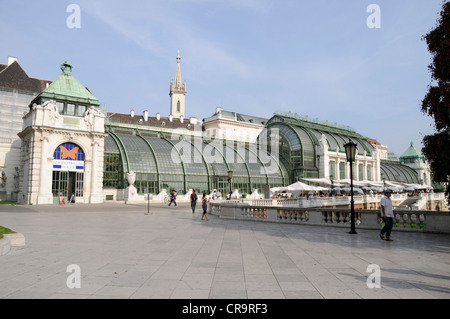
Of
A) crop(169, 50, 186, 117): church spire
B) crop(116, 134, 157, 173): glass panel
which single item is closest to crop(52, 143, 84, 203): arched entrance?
crop(116, 134, 157, 173): glass panel

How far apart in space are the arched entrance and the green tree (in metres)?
37.9

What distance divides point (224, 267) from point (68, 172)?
38.8 metres

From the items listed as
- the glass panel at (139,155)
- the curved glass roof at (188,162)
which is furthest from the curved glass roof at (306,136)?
the glass panel at (139,155)

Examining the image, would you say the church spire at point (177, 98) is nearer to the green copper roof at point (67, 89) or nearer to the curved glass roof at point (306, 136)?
the curved glass roof at point (306, 136)

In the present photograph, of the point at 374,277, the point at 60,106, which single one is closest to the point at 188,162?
the point at 60,106

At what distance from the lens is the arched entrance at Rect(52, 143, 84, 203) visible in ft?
131

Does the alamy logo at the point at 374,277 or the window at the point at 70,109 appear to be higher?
the window at the point at 70,109

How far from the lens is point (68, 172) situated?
41281 millimetres

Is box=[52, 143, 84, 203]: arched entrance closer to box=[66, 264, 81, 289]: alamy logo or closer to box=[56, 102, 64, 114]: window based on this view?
box=[56, 102, 64, 114]: window

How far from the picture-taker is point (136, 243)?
11852 mm

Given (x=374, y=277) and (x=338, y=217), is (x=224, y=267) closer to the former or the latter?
(x=374, y=277)

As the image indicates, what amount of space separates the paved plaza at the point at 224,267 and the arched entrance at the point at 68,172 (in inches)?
1169

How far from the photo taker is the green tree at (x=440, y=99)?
1300cm
